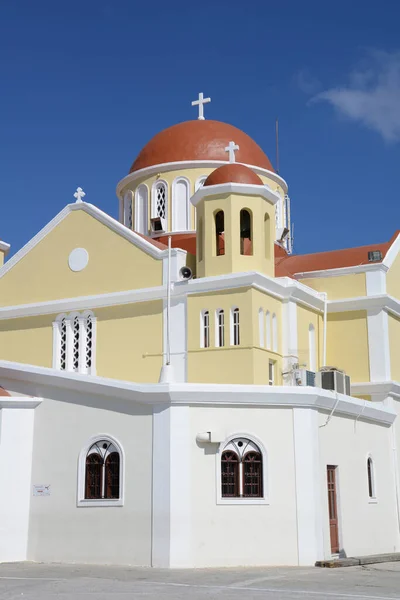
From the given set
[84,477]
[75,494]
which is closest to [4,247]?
[84,477]

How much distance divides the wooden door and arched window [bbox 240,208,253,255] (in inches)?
300

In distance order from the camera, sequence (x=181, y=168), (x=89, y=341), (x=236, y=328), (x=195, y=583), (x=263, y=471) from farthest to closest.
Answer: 1. (x=181, y=168)
2. (x=89, y=341)
3. (x=236, y=328)
4. (x=263, y=471)
5. (x=195, y=583)

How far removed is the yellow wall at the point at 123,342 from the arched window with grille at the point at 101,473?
5952 millimetres

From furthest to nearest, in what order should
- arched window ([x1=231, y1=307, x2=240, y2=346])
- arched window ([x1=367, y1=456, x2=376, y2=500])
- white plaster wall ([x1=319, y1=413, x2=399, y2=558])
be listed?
1. arched window ([x1=231, y1=307, x2=240, y2=346])
2. arched window ([x1=367, y1=456, x2=376, y2=500])
3. white plaster wall ([x1=319, y1=413, x2=399, y2=558])

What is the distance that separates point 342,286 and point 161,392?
10.8 meters

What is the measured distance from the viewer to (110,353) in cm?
2458

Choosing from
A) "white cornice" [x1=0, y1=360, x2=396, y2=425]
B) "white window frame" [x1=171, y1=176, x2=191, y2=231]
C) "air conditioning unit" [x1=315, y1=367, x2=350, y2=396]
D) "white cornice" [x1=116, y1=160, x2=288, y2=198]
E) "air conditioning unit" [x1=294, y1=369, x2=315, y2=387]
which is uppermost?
"white cornice" [x1=116, y1=160, x2=288, y2=198]

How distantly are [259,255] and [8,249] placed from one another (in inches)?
366

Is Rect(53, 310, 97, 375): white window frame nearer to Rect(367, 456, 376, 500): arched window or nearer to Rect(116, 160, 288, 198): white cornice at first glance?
Rect(116, 160, 288, 198): white cornice

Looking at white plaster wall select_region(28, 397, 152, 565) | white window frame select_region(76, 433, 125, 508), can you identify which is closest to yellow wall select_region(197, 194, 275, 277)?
white plaster wall select_region(28, 397, 152, 565)

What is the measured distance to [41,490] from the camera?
1820 centimetres

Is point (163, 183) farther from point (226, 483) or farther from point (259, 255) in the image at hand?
point (226, 483)

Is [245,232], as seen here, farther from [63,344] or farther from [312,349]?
[63,344]

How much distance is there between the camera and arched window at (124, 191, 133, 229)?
30.6 m
